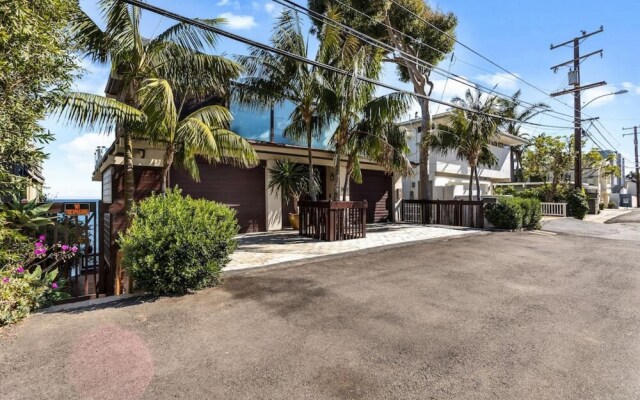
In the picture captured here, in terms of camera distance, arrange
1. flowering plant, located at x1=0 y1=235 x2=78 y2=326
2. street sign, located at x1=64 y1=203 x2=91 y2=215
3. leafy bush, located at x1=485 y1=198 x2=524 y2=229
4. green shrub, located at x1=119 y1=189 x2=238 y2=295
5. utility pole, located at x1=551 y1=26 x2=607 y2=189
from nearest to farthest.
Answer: flowering plant, located at x1=0 y1=235 x2=78 y2=326, green shrub, located at x1=119 y1=189 x2=238 y2=295, street sign, located at x1=64 y1=203 x2=91 y2=215, leafy bush, located at x1=485 y1=198 x2=524 y2=229, utility pole, located at x1=551 y1=26 x2=607 y2=189

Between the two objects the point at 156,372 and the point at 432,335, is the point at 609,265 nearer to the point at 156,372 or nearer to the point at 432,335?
the point at 432,335

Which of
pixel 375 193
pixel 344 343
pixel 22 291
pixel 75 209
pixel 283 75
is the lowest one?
pixel 344 343

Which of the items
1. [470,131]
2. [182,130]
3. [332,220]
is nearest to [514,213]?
[470,131]

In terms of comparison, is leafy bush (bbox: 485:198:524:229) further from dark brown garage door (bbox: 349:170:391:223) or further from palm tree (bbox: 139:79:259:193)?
palm tree (bbox: 139:79:259:193)

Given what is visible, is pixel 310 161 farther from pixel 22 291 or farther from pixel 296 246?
pixel 22 291

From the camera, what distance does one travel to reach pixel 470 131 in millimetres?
14914

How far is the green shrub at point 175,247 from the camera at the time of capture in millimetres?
Answer: 4695

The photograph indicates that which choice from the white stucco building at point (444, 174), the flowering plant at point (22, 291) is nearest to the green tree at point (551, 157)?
the white stucco building at point (444, 174)

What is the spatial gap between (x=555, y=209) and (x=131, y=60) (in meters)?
22.9

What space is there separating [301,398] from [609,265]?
845 centimetres

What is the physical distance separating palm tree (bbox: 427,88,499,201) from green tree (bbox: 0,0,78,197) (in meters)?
14.1

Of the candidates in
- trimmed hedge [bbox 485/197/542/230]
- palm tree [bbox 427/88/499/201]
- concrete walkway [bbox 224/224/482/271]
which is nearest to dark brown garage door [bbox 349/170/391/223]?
palm tree [bbox 427/88/499/201]

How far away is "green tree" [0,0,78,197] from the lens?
11.9 ft

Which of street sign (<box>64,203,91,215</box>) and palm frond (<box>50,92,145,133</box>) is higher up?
palm frond (<box>50,92,145,133</box>)
